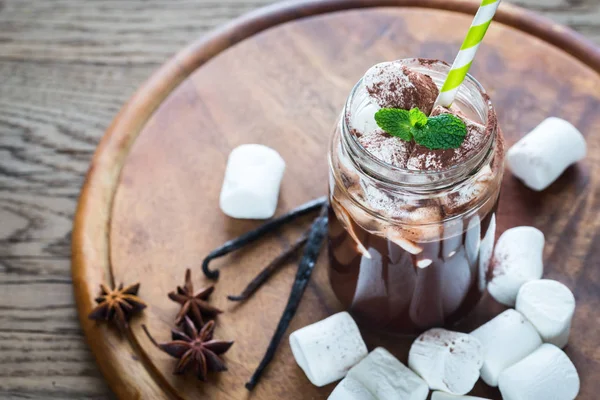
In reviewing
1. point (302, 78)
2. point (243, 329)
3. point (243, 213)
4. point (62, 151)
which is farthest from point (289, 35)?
point (243, 329)

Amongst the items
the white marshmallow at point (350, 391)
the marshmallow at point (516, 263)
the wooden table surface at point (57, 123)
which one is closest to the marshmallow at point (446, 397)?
the white marshmallow at point (350, 391)

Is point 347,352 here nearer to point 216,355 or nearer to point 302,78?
point 216,355

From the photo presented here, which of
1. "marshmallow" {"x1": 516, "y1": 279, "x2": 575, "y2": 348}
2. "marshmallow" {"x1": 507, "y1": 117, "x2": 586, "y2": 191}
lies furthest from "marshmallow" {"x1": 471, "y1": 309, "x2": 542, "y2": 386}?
"marshmallow" {"x1": 507, "y1": 117, "x2": 586, "y2": 191}

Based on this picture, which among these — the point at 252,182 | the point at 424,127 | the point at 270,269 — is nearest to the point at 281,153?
the point at 252,182

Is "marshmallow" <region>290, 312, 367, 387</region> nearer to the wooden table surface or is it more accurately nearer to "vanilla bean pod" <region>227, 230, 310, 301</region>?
"vanilla bean pod" <region>227, 230, 310, 301</region>

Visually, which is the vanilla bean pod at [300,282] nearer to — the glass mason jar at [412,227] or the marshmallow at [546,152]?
the glass mason jar at [412,227]

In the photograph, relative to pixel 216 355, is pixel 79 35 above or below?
above

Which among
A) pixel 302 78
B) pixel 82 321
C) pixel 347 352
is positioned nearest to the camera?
pixel 347 352
